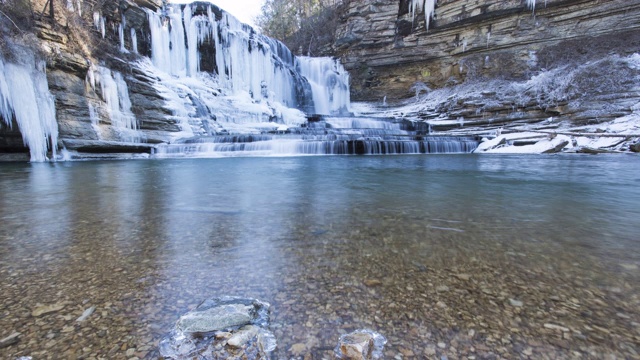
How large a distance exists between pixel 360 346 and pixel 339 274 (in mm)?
452

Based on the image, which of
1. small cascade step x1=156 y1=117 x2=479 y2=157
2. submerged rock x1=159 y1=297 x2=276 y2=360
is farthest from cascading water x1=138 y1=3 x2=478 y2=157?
submerged rock x1=159 y1=297 x2=276 y2=360

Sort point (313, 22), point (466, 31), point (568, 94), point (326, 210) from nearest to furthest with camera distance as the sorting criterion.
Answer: point (326, 210), point (568, 94), point (466, 31), point (313, 22)

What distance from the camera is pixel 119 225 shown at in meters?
2.02

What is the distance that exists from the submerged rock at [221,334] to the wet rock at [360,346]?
0.19m

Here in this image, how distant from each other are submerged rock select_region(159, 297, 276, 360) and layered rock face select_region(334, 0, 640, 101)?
71.4ft

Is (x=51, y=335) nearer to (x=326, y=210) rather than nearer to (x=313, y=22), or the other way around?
(x=326, y=210)

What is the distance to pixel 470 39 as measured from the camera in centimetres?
1945

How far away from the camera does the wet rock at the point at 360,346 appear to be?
30.8 inches

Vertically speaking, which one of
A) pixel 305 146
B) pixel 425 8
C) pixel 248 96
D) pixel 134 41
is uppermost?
pixel 425 8

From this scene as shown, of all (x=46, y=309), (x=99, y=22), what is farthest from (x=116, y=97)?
(x=46, y=309)

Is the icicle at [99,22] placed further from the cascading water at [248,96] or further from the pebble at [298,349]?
the pebble at [298,349]

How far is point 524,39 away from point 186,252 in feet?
75.2

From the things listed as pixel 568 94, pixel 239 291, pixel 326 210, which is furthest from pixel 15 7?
pixel 568 94

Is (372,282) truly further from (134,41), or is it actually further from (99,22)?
(134,41)
